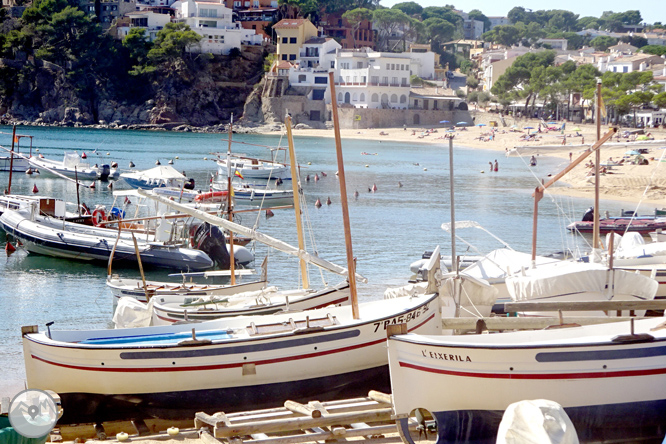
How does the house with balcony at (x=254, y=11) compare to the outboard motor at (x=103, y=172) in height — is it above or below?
above

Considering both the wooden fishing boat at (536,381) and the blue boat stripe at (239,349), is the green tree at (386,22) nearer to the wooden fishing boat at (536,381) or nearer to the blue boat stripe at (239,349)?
the blue boat stripe at (239,349)

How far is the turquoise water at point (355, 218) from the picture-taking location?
891 inches

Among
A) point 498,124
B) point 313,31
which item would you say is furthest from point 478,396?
point 313,31

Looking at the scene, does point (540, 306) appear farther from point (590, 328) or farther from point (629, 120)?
point (629, 120)

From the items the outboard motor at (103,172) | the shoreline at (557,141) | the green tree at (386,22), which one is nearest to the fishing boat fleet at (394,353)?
the shoreline at (557,141)

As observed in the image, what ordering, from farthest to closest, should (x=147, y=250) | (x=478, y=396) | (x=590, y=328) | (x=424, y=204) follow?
(x=424, y=204), (x=147, y=250), (x=590, y=328), (x=478, y=396)

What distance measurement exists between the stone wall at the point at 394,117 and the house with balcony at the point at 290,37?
1675cm

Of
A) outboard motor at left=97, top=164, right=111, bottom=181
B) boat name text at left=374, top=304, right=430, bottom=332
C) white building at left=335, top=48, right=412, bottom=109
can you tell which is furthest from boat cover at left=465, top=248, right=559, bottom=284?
white building at left=335, top=48, right=412, bottom=109

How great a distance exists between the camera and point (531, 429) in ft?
25.8

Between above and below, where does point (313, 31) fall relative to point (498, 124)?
above

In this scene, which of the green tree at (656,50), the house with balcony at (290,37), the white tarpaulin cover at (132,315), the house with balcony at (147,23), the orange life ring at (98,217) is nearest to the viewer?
the white tarpaulin cover at (132,315)

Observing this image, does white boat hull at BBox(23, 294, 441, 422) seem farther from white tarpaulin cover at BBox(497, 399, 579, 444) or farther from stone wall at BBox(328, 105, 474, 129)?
stone wall at BBox(328, 105, 474, 129)

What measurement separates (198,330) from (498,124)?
4231 inches

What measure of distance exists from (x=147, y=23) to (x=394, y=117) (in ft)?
157
